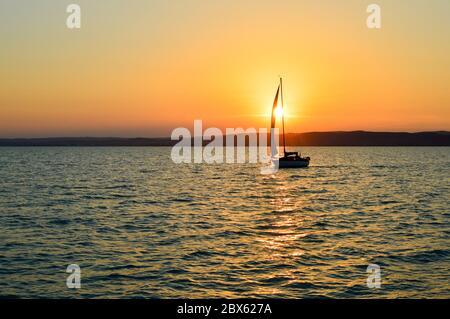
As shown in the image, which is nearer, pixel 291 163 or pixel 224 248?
pixel 224 248

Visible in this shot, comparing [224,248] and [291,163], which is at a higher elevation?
[291,163]

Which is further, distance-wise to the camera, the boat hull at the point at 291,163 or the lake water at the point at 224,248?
the boat hull at the point at 291,163

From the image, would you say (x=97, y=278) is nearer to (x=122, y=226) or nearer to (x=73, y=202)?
(x=122, y=226)

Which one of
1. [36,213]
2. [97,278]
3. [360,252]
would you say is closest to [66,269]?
[97,278]

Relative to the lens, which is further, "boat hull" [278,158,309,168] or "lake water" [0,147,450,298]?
"boat hull" [278,158,309,168]

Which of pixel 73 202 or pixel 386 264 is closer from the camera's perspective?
pixel 386 264
